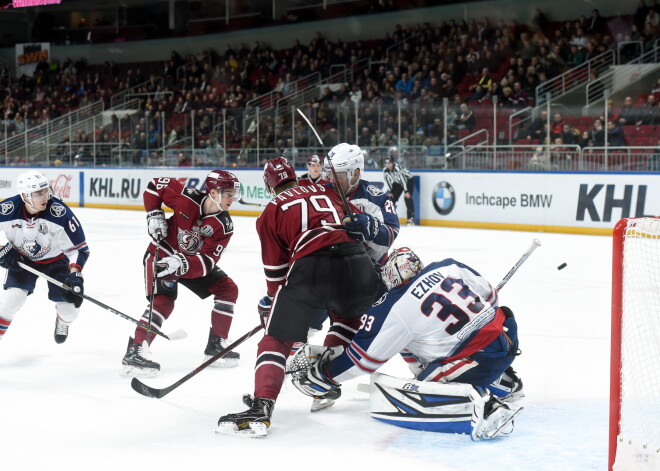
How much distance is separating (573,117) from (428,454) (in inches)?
394

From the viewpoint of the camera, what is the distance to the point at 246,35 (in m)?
25.1

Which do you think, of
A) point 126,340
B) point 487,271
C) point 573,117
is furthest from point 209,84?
point 126,340

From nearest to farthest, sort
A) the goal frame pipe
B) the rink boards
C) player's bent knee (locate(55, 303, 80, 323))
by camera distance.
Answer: the goal frame pipe → player's bent knee (locate(55, 303, 80, 323)) → the rink boards

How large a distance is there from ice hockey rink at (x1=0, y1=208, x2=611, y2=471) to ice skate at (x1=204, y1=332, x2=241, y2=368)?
0.24 ft

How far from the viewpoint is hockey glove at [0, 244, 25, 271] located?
197 inches

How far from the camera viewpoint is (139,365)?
182 inches

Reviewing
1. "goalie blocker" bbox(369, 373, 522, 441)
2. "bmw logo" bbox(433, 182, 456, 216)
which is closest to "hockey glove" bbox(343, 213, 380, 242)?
"goalie blocker" bbox(369, 373, 522, 441)

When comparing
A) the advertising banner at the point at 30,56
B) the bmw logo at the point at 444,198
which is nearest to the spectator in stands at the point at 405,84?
the bmw logo at the point at 444,198

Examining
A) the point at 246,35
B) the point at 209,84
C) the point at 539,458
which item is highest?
the point at 246,35

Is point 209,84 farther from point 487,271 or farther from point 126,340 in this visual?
point 126,340

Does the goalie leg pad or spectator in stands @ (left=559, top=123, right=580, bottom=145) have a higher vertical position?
spectator in stands @ (left=559, top=123, right=580, bottom=145)

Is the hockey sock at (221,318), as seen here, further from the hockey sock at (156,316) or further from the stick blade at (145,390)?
the stick blade at (145,390)

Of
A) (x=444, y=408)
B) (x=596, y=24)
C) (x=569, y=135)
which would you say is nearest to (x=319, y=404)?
(x=444, y=408)

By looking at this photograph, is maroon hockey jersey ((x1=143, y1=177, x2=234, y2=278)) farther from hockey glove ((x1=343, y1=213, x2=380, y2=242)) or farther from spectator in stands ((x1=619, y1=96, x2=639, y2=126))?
spectator in stands ((x1=619, y1=96, x2=639, y2=126))
